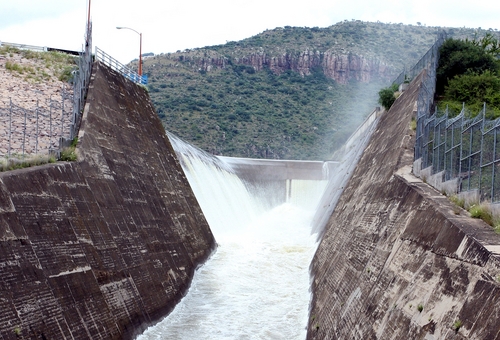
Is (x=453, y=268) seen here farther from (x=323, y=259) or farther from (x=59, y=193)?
(x=323, y=259)

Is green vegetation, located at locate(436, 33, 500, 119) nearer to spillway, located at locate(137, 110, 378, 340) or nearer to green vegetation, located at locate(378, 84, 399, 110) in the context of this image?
green vegetation, located at locate(378, 84, 399, 110)

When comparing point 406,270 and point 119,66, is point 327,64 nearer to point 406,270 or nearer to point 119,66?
point 119,66

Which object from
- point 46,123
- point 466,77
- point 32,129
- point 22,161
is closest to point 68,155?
point 22,161

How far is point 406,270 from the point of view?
38.3 ft

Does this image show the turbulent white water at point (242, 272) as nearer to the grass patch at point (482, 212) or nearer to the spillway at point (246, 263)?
the spillway at point (246, 263)

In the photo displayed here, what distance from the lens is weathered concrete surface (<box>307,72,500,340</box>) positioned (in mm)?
8664

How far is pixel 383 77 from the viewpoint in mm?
114812

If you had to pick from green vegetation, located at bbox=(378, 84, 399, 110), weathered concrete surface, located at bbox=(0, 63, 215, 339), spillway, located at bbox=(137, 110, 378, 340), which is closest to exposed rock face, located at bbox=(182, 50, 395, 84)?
spillway, located at bbox=(137, 110, 378, 340)

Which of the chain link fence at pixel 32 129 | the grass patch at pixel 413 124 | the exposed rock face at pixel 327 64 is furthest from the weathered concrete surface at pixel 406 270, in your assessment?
the exposed rock face at pixel 327 64

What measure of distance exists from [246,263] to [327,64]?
93454 mm

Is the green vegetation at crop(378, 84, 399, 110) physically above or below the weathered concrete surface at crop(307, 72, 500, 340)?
above

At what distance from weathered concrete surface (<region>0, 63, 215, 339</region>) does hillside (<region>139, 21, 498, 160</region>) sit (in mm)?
46403

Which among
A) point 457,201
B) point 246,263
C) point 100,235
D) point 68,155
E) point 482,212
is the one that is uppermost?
point 482,212

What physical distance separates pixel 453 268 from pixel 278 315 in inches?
451
